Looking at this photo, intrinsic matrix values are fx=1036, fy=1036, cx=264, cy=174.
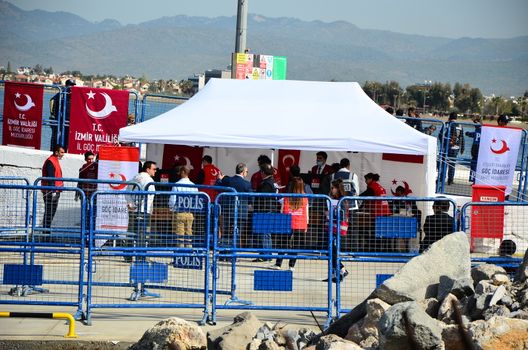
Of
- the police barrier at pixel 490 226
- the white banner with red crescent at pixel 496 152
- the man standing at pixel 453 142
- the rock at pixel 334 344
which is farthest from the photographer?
the man standing at pixel 453 142

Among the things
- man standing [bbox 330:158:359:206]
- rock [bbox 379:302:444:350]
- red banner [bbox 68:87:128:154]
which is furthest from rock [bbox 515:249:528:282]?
red banner [bbox 68:87:128:154]

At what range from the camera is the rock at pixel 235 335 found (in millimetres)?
10543

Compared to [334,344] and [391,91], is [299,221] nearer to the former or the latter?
[334,344]

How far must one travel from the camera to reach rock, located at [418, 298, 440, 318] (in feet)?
35.7

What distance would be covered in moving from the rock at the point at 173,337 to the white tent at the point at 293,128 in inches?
293

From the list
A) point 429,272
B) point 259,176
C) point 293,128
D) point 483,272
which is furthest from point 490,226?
point 259,176

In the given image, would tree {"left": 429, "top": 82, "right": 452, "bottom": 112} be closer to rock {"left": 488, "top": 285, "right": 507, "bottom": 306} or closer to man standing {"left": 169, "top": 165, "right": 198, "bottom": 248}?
man standing {"left": 169, "top": 165, "right": 198, "bottom": 248}

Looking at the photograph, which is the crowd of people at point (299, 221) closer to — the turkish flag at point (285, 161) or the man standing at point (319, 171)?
the man standing at point (319, 171)

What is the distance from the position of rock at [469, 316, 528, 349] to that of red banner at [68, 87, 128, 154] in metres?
13.0

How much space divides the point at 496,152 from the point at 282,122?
4587mm

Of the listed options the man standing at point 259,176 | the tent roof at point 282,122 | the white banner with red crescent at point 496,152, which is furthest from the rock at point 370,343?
the white banner with red crescent at point 496,152

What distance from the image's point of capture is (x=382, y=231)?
13000 millimetres

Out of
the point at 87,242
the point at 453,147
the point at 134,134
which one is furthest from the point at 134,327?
the point at 453,147

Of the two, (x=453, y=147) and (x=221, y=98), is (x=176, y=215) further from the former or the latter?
(x=453, y=147)
